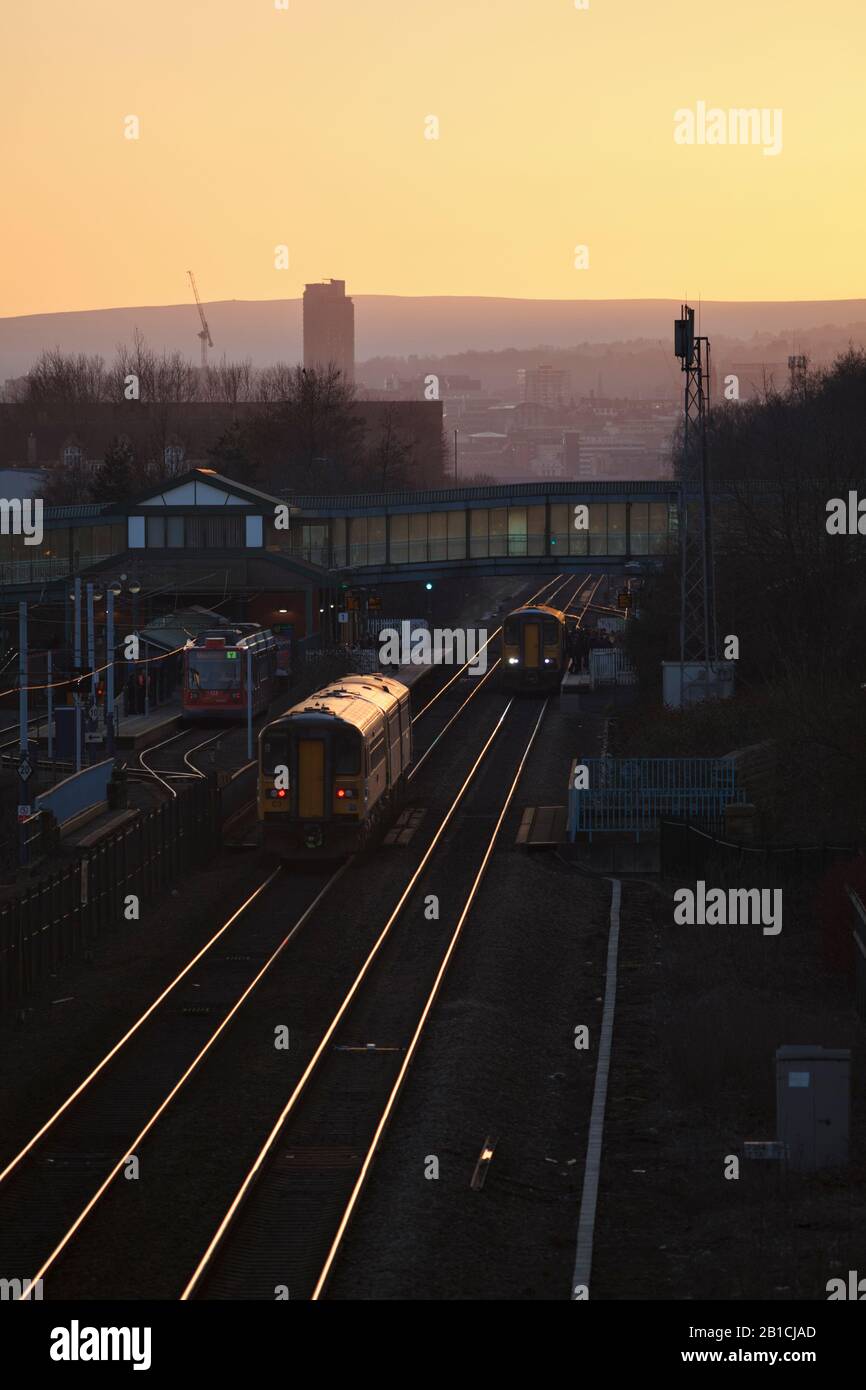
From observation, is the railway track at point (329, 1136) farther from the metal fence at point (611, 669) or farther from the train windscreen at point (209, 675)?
the metal fence at point (611, 669)

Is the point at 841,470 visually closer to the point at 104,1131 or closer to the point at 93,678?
the point at 93,678

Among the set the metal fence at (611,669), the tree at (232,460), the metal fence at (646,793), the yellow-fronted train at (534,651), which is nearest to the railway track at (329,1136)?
the metal fence at (646,793)

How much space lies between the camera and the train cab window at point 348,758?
96.0 ft

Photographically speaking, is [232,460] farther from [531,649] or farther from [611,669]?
[531,649]

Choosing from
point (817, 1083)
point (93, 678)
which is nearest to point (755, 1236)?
point (817, 1083)

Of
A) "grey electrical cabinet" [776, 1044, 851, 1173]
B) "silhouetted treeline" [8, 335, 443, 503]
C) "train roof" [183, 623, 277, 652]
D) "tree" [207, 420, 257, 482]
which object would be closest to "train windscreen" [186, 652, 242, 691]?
"train roof" [183, 623, 277, 652]

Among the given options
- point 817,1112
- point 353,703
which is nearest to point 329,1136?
point 817,1112

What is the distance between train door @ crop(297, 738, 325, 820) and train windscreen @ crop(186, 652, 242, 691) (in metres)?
21.7

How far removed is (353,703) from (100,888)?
23.6 feet

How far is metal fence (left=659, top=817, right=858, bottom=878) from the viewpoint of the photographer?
2794 centimetres

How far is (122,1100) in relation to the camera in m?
17.9

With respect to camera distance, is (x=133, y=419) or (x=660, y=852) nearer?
(x=660, y=852)
